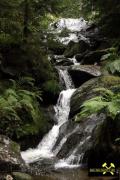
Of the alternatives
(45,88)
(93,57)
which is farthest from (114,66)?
(93,57)

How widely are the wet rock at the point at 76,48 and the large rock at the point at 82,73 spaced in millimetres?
4530

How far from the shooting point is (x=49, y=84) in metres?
16.4

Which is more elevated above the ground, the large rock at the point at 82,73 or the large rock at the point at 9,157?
the large rock at the point at 82,73

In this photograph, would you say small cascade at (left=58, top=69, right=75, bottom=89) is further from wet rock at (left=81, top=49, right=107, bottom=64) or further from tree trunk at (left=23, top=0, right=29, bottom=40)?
tree trunk at (left=23, top=0, right=29, bottom=40)

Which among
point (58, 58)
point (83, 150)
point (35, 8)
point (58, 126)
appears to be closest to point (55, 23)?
point (58, 58)

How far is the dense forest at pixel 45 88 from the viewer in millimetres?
10867

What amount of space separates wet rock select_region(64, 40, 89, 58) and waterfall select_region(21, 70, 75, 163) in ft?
14.9

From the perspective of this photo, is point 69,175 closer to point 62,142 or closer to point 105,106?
point 105,106

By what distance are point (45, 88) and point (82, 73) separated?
2.28 meters

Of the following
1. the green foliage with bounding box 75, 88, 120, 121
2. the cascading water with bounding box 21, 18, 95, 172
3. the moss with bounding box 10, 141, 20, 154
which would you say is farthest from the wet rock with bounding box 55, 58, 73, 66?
the green foliage with bounding box 75, 88, 120, 121

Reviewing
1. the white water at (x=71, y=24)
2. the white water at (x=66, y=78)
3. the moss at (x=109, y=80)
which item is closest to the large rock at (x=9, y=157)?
the moss at (x=109, y=80)

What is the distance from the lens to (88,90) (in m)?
14.9

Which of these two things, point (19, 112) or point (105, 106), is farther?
point (19, 112)

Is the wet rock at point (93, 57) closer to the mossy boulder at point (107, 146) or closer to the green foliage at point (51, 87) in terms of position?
the green foliage at point (51, 87)
